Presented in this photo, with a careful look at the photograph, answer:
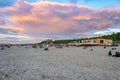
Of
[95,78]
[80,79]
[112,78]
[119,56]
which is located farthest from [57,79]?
[119,56]

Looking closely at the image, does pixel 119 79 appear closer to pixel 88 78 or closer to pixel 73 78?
pixel 88 78

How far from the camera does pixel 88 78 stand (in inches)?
1023

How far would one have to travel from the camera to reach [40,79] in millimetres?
25625

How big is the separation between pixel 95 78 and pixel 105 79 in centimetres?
123

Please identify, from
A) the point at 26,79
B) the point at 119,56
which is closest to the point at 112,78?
the point at 26,79

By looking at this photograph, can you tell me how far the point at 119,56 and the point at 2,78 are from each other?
3887 centimetres

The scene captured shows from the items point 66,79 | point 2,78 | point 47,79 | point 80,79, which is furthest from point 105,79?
point 2,78

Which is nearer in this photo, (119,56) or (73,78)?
(73,78)

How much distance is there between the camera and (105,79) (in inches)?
993

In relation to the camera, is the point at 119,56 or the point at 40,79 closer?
the point at 40,79

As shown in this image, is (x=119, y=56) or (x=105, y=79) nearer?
(x=105, y=79)

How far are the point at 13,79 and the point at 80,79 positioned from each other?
7687mm

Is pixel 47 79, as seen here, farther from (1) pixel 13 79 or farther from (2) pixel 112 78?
(2) pixel 112 78

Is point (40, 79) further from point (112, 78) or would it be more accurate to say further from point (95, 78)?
point (112, 78)
